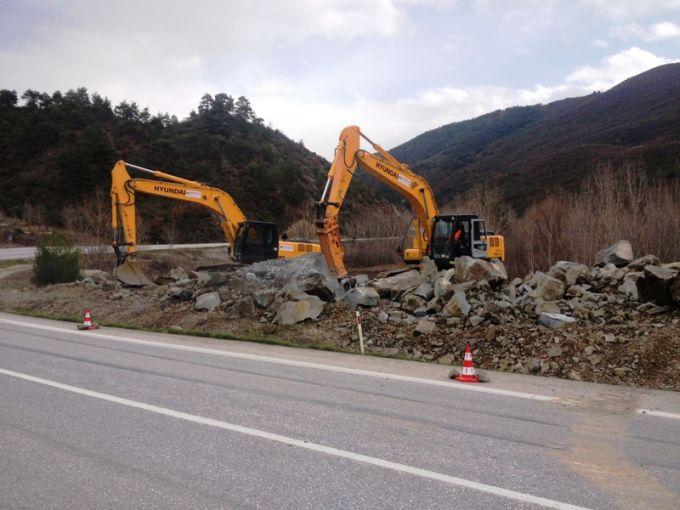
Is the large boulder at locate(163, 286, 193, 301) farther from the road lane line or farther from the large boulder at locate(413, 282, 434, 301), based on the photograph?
the large boulder at locate(413, 282, 434, 301)

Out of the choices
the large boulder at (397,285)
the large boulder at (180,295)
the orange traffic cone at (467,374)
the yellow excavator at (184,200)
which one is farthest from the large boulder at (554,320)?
the yellow excavator at (184,200)

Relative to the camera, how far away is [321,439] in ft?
17.8

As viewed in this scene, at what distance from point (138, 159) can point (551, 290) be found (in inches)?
2150

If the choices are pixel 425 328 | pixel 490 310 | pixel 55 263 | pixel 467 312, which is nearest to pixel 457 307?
pixel 467 312

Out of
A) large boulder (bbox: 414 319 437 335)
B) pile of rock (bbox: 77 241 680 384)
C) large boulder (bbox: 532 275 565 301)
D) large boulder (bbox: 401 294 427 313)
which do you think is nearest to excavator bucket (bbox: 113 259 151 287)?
pile of rock (bbox: 77 241 680 384)

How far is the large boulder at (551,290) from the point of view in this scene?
520 inches

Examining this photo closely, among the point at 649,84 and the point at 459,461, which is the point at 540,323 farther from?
the point at 649,84

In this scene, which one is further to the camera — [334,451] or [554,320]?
[554,320]

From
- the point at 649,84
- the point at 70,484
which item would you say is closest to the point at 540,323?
the point at 70,484

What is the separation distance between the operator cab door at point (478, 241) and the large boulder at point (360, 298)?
21.9 ft

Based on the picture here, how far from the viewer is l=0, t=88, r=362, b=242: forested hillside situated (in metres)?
52.7

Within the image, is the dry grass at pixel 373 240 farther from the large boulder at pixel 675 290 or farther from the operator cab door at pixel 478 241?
the large boulder at pixel 675 290

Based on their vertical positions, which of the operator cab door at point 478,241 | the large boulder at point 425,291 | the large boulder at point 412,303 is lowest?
the large boulder at point 412,303

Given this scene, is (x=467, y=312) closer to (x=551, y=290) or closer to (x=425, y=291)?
(x=425, y=291)
